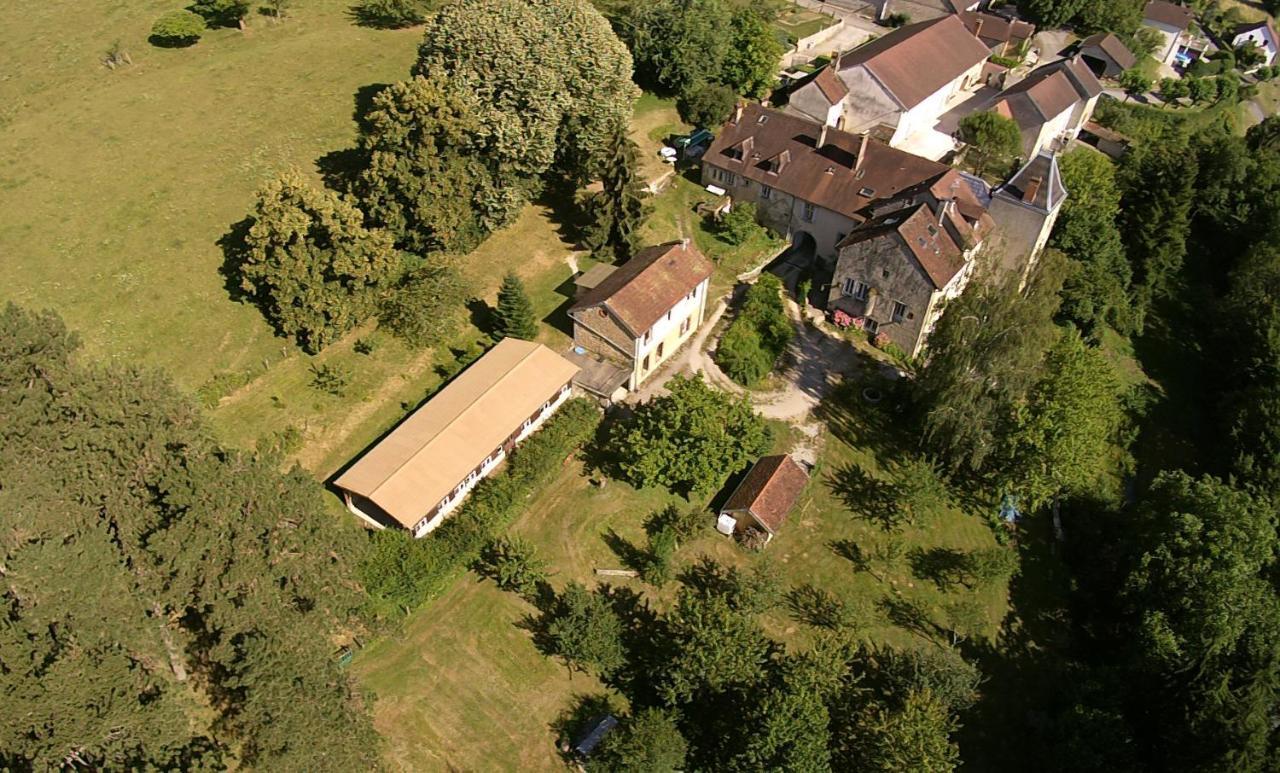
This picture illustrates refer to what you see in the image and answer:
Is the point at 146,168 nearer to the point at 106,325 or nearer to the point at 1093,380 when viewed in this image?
the point at 106,325

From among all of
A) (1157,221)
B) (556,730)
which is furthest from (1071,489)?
(556,730)

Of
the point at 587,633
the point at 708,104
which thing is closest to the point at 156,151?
the point at 708,104

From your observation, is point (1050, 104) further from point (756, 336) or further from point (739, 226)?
point (756, 336)

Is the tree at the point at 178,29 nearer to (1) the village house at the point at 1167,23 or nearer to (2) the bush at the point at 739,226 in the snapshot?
(2) the bush at the point at 739,226

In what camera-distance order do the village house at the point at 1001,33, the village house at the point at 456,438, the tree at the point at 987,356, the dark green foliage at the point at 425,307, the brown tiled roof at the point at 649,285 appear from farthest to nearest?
1. the village house at the point at 1001,33
2. the dark green foliage at the point at 425,307
3. the brown tiled roof at the point at 649,285
4. the tree at the point at 987,356
5. the village house at the point at 456,438

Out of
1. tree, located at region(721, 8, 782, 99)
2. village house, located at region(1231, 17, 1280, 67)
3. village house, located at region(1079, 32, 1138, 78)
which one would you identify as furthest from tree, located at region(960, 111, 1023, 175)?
village house, located at region(1231, 17, 1280, 67)

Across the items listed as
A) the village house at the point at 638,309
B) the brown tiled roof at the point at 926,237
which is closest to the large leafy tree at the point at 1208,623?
the brown tiled roof at the point at 926,237
